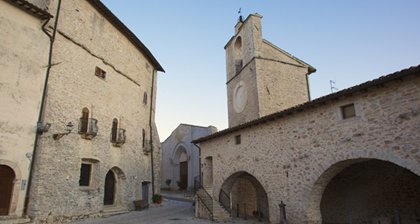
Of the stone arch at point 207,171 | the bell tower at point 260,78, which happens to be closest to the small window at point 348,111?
the bell tower at point 260,78

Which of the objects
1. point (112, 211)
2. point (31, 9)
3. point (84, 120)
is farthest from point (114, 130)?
point (31, 9)

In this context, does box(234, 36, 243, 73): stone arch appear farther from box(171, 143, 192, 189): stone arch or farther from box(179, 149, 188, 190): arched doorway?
box(179, 149, 188, 190): arched doorway

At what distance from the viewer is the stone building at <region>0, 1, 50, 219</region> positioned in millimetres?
10336

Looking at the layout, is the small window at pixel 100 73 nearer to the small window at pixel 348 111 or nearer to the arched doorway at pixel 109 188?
the arched doorway at pixel 109 188

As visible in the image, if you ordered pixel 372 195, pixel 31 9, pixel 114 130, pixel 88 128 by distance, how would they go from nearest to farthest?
pixel 31 9, pixel 372 195, pixel 88 128, pixel 114 130

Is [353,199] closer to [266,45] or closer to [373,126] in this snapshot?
[373,126]

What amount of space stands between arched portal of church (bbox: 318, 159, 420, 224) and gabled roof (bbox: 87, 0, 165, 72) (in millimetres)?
15585

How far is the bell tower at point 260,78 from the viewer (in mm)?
17844

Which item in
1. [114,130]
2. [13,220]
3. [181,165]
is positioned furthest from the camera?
[181,165]

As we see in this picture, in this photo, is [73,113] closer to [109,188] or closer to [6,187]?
[6,187]

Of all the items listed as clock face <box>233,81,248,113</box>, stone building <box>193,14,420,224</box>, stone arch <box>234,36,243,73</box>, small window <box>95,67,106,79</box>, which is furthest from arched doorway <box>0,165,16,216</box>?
stone arch <box>234,36,243,73</box>

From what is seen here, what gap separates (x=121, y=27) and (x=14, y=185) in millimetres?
11192

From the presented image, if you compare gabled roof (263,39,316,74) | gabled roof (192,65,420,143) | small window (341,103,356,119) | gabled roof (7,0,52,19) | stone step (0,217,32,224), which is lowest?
stone step (0,217,32,224)

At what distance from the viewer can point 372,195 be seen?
40.5ft
